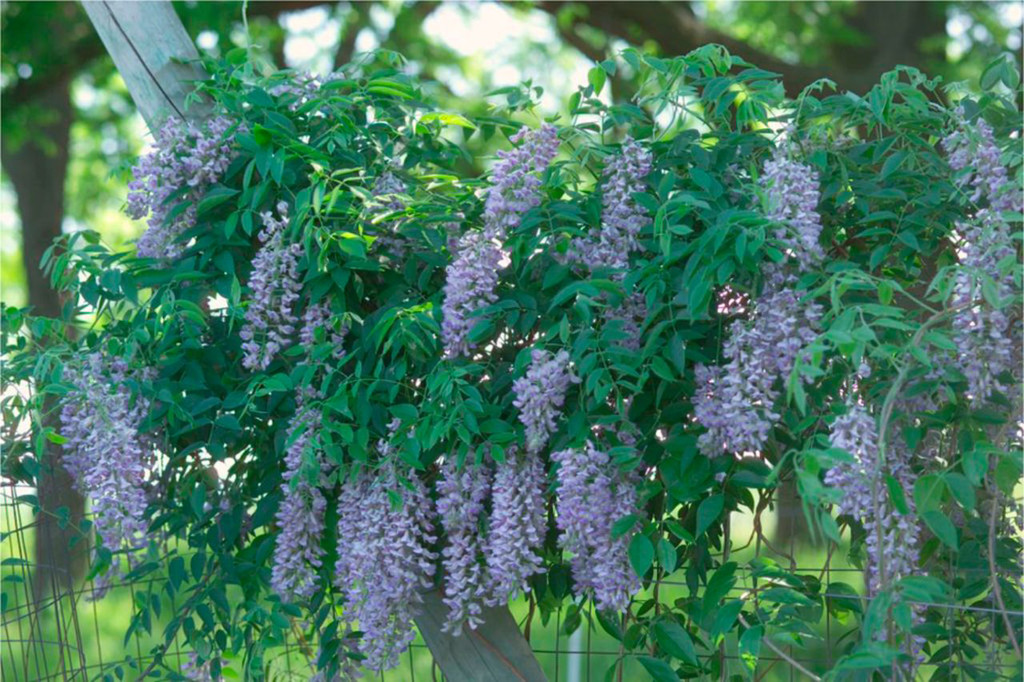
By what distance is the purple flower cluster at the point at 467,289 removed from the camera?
6.80 feet

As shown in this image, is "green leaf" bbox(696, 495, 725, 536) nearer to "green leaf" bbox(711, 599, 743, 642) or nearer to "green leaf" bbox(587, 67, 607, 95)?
"green leaf" bbox(711, 599, 743, 642)

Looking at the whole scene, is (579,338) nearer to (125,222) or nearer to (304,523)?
(304,523)

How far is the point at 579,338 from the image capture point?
6.39ft

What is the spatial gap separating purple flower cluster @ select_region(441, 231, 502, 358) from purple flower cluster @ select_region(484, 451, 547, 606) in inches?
9.8

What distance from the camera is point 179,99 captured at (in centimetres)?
266

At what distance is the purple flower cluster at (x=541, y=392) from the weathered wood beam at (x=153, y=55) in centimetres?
120

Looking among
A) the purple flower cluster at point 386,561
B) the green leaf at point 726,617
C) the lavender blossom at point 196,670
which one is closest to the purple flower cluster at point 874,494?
the green leaf at point 726,617

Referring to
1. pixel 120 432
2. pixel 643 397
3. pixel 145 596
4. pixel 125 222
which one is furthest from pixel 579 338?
pixel 125 222

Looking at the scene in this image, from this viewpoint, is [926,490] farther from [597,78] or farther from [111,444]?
[111,444]

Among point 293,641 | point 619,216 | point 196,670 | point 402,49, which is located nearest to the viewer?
point 619,216

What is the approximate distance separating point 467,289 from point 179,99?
1.05m

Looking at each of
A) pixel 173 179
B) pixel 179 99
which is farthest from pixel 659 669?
pixel 179 99

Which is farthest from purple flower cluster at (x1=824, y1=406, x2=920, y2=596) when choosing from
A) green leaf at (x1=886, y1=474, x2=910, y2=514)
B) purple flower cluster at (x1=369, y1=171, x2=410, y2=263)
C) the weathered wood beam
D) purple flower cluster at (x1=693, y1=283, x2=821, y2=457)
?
the weathered wood beam

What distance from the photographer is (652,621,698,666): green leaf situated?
207 cm
